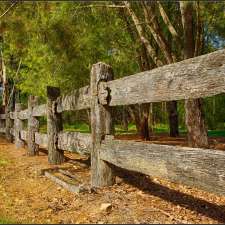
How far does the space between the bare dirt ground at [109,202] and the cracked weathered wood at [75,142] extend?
480 millimetres

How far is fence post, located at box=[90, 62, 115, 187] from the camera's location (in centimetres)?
586

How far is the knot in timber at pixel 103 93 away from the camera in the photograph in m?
5.68

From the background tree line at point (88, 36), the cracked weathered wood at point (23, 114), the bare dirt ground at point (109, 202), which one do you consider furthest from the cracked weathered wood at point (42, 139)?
the background tree line at point (88, 36)

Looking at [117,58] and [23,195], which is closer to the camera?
[23,195]

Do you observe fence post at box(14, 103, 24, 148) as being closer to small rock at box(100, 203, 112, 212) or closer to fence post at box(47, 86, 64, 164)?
fence post at box(47, 86, 64, 164)

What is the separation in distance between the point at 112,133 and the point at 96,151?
1.13ft

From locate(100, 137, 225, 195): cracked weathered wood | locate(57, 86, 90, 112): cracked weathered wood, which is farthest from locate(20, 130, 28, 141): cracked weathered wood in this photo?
locate(100, 137, 225, 195): cracked weathered wood

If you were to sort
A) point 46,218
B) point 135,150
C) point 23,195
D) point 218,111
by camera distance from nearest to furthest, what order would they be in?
point 46,218
point 135,150
point 23,195
point 218,111

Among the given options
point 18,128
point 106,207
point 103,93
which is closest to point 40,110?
point 18,128

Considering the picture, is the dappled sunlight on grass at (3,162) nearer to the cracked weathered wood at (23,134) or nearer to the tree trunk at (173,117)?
the cracked weathered wood at (23,134)

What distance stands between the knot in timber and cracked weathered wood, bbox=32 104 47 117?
3596 mm

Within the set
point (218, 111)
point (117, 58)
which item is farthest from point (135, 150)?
point (218, 111)

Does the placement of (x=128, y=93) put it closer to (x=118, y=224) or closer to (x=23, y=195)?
(x=118, y=224)

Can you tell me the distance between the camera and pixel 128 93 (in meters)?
5.05
